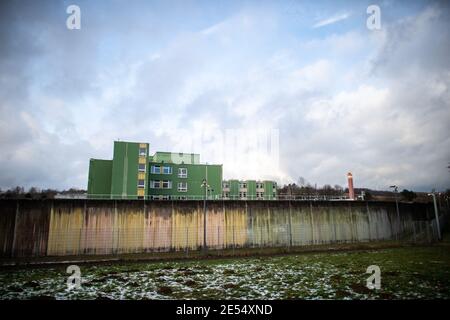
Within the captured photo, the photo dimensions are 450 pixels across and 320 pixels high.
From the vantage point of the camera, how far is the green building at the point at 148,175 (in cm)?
5138

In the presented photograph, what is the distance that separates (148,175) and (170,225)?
85.6ft

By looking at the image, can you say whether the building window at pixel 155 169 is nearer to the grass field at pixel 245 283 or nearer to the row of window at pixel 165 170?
the row of window at pixel 165 170

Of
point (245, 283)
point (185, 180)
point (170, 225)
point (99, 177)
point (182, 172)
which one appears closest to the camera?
point (245, 283)

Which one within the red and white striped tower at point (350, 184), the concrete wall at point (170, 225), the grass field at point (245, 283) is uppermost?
the red and white striped tower at point (350, 184)

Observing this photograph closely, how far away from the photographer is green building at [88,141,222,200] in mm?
51375

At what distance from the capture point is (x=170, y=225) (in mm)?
30594

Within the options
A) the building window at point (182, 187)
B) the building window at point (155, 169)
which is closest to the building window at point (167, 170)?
the building window at point (155, 169)

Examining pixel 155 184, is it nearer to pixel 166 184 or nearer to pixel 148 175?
pixel 166 184

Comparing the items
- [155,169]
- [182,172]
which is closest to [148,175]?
[155,169]

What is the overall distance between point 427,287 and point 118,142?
50632 mm

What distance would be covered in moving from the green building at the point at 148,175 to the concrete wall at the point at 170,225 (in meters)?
16.9

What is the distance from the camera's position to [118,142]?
5184 cm
